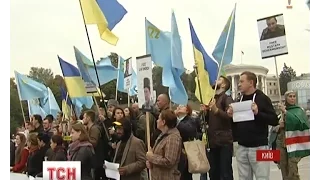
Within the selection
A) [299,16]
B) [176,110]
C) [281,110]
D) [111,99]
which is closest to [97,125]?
[111,99]

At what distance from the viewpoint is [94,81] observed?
6090 millimetres

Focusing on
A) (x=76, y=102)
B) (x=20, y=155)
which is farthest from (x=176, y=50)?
(x=20, y=155)

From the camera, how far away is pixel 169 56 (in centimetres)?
582

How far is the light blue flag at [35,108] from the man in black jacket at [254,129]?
2.10 meters

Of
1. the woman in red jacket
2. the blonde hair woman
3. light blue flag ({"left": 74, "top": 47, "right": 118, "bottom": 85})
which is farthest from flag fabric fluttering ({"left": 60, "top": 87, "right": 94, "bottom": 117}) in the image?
the blonde hair woman

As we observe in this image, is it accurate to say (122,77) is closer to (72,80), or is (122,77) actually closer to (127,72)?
(127,72)

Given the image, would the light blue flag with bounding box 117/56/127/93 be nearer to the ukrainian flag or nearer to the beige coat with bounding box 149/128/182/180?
the ukrainian flag

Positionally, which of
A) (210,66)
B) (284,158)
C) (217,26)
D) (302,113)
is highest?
(217,26)

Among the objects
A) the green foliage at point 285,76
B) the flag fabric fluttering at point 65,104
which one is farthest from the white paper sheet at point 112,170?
the green foliage at point 285,76

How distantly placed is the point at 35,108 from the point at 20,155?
54 cm

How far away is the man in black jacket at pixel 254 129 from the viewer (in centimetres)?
538

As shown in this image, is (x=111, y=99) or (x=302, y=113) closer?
(x=302, y=113)
